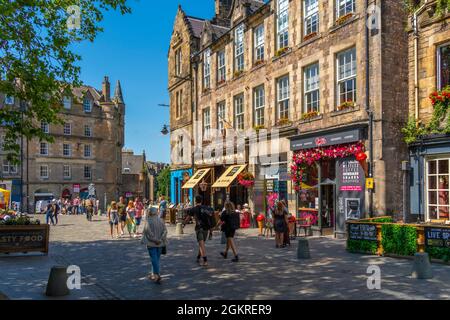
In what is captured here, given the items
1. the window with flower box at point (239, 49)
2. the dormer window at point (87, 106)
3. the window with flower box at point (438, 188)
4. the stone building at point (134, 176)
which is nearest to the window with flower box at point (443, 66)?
the window with flower box at point (438, 188)

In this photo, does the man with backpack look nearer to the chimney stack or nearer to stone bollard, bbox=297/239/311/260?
stone bollard, bbox=297/239/311/260

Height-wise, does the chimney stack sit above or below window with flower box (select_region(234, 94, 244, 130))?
above

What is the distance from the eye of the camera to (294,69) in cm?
1983

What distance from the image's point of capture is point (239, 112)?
81.1 ft

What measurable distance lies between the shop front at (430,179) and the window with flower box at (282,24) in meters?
8.36

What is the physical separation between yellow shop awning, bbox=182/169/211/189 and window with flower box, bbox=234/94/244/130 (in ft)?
12.6

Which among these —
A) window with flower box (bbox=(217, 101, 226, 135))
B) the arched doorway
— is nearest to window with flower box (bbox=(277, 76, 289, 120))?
window with flower box (bbox=(217, 101, 226, 135))

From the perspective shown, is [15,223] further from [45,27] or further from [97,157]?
[97,157]

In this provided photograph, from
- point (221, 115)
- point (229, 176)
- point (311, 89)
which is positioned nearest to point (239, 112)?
point (221, 115)

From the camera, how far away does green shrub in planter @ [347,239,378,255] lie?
1248 centimetres

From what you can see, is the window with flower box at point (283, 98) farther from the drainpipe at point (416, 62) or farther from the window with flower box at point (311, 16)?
the drainpipe at point (416, 62)

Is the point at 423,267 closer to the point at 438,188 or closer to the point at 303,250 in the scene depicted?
the point at 303,250
